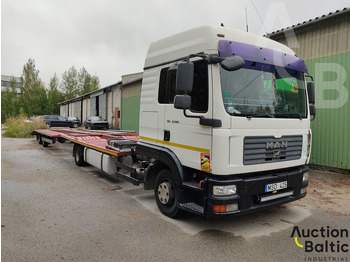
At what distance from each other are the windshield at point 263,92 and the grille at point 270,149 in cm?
36

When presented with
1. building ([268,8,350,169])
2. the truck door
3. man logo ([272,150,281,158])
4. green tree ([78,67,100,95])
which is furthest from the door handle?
green tree ([78,67,100,95])

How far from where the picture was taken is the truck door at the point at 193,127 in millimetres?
3660

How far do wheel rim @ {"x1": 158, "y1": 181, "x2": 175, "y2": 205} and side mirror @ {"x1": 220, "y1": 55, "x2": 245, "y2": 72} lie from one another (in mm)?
2073

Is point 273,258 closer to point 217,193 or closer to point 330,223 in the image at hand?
point 217,193

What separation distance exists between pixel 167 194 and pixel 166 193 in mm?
28

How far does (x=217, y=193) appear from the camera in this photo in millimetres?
3537

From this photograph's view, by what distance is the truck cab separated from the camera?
3545mm

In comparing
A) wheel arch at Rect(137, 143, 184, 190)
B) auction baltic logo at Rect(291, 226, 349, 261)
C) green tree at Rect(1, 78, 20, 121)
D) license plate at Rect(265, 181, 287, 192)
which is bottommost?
auction baltic logo at Rect(291, 226, 349, 261)

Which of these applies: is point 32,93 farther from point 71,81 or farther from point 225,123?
point 225,123

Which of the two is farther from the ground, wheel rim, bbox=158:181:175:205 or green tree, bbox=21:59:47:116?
green tree, bbox=21:59:47:116

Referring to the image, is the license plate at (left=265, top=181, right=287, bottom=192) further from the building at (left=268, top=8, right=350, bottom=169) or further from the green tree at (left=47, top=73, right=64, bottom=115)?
the green tree at (left=47, top=73, right=64, bottom=115)

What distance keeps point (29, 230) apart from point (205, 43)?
3742mm

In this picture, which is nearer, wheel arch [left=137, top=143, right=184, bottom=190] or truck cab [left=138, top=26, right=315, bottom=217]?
truck cab [left=138, top=26, right=315, bottom=217]

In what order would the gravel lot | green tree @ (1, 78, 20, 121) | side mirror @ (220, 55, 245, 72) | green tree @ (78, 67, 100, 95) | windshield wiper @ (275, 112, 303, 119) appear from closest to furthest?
the gravel lot
side mirror @ (220, 55, 245, 72)
windshield wiper @ (275, 112, 303, 119)
green tree @ (1, 78, 20, 121)
green tree @ (78, 67, 100, 95)
